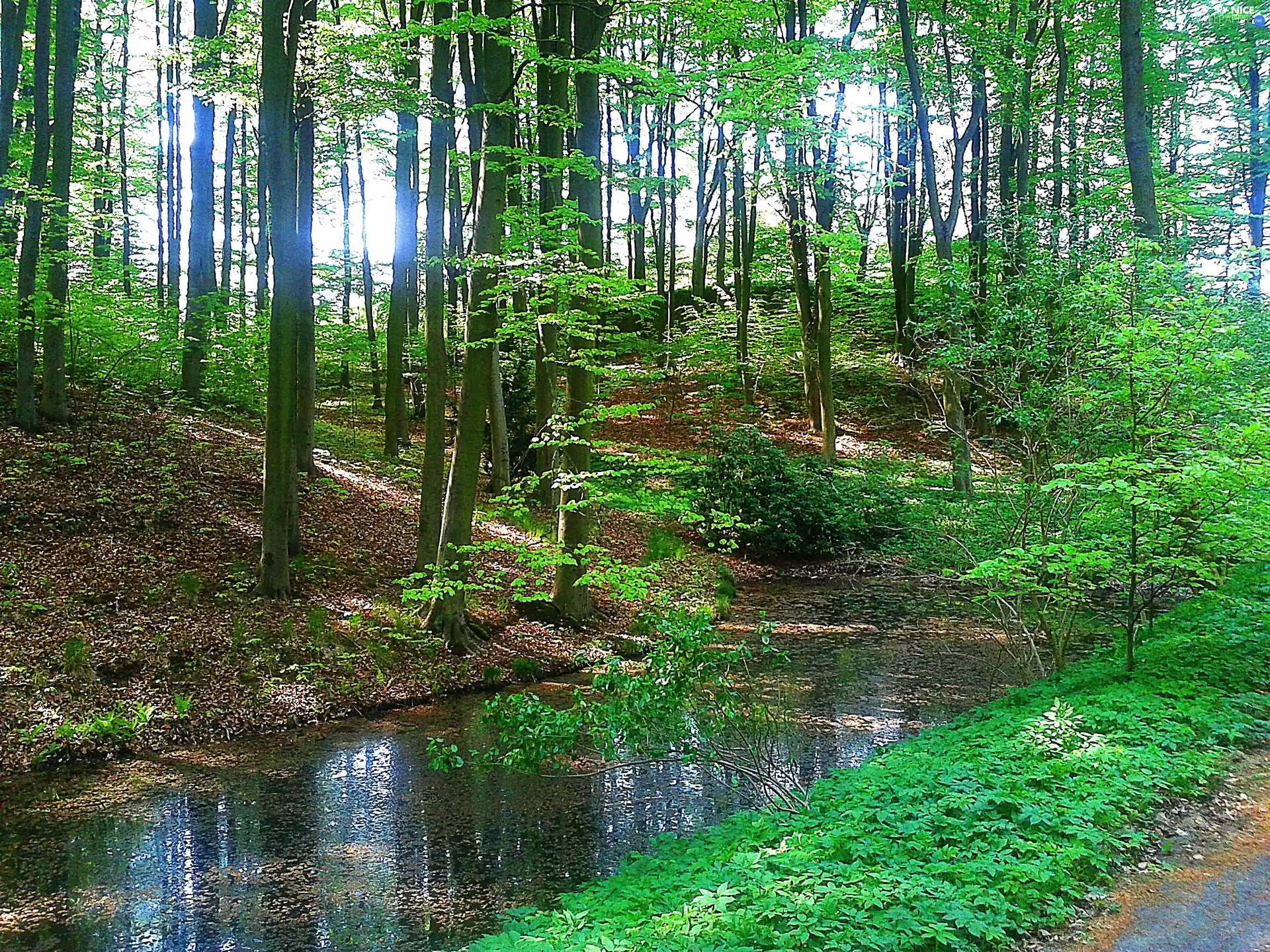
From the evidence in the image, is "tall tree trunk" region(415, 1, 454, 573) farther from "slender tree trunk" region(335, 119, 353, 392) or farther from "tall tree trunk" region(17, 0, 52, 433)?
"slender tree trunk" region(335, 119, 353, 392)

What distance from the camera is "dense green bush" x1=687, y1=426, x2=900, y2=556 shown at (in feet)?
54.8

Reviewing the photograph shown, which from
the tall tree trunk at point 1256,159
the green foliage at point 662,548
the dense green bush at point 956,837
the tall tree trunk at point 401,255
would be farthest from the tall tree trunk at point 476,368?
the tall tree trunk at point 1256,159

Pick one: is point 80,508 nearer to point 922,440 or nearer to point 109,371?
point 109,371

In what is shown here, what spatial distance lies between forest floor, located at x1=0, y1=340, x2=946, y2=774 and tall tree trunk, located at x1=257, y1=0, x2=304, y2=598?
638 mm

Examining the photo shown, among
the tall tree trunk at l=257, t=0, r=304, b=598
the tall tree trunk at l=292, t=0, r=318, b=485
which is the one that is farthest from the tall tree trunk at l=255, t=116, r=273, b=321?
the tall tree trunk at l=257, t=0, r=304, b=598

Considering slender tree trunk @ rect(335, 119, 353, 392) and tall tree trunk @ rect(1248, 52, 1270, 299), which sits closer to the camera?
tall tree trunk @ rect(1248, 52, 1270, 299)

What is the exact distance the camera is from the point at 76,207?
15117 millimetres

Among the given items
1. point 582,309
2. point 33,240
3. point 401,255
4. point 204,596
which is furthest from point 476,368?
point 33,240

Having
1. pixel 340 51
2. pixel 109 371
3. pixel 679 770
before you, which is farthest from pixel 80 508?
pixel 679 770

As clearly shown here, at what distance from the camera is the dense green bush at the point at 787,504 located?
54.8 feet

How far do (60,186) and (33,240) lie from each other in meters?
0.99

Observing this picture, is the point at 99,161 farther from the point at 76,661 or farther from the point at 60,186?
the point at 76,661

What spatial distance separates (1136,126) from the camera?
35.8ft

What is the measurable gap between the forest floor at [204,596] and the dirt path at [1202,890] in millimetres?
4962
